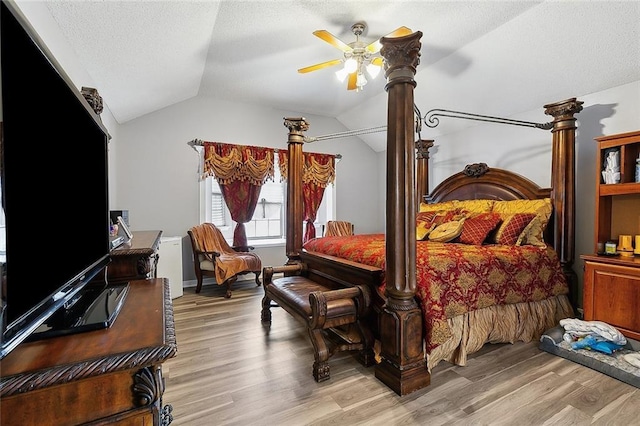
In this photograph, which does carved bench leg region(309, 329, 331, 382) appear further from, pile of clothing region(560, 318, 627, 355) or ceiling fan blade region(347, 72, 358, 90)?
ceiling fan blade region(347, 72, 358, 90)

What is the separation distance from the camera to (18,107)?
652 mm

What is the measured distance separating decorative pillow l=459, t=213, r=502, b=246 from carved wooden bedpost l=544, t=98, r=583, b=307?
54 centimetres

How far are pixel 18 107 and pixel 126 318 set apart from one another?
68 cm

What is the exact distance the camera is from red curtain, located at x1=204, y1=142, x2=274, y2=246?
14.7 ft

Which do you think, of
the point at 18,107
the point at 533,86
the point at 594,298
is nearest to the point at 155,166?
the point at 18,107

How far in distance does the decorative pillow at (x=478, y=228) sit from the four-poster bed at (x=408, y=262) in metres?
0.37

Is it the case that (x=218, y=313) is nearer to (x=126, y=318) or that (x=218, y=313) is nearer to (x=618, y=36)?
(x=126, y=318)

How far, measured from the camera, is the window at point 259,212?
467 centimetres

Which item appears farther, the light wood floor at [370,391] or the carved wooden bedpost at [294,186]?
the carved wooden bedpost at [294,186]

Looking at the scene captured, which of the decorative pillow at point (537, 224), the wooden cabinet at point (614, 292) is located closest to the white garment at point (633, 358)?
the wooden cabinet at point (614, 292)

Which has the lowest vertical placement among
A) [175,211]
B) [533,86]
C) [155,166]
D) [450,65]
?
[175,211]

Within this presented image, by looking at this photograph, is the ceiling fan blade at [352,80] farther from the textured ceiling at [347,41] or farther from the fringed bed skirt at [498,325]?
the fringed bed skirt at [498,325]

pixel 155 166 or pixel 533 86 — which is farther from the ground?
pixel 533 86

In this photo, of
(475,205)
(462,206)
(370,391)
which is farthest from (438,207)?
(370,391)
